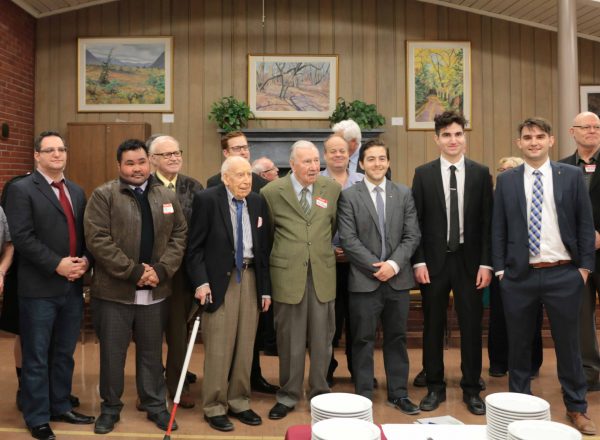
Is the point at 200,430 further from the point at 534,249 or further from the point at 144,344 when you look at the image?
the point at 534,249

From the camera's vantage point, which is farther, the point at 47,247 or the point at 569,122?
the point at 569,122

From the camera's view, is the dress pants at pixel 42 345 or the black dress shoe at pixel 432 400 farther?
the black dress shoe at pixel 432 400

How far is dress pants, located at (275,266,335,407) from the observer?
139 inches

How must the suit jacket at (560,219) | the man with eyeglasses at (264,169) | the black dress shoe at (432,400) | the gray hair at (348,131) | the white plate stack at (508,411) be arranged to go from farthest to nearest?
the man with eyeglasses at (264,169) → the gray hair at (348,131) → the black dress shoe at (432,400) → the suit jacket at (560,219) → the white plate stack at (508,411)

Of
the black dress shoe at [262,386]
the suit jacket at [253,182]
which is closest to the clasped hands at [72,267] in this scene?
the suit jacket at [253,182]

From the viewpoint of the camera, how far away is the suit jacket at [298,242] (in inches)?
137

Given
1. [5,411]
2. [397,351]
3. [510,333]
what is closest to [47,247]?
[5,411]

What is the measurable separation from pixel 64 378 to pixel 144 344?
0.46 meters

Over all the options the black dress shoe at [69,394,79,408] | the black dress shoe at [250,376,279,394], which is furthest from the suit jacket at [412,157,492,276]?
the black dress shoe at [69,394,79,408]

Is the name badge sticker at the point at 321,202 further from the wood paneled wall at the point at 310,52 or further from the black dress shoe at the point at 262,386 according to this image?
the wood paneled wall at the point at 310,52

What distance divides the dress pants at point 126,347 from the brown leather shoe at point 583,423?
216 cm

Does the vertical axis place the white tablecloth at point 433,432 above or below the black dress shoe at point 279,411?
above

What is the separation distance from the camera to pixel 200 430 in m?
3.32

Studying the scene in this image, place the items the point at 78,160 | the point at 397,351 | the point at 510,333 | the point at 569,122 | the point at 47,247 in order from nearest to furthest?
1. the point at 47,247
2. the point at 510,333
3. the point at 397,351
4. the point at 569,122
5. the point at 78,160
